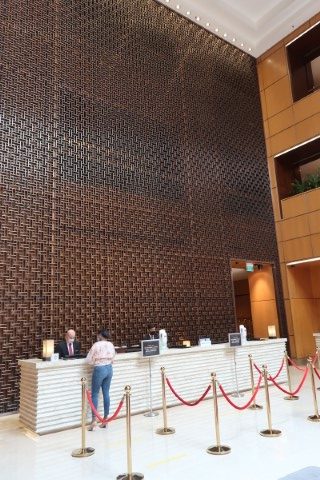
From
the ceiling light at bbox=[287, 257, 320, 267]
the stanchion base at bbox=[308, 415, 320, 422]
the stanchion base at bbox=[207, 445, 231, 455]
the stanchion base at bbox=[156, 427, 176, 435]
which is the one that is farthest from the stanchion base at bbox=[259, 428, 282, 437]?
the ceiling light at bbox=[287, 257, 320, 267]

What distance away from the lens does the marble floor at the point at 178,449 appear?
11.6 feet

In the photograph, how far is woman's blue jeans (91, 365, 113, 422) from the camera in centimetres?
516

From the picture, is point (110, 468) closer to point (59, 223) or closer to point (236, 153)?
point (59, 223)

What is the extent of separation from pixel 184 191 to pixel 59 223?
362 cm

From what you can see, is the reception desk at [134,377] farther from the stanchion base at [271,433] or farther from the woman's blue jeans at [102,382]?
the stanchion base at [271,433]

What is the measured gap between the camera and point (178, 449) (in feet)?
13.6

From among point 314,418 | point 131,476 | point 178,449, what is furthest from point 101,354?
point 314,418

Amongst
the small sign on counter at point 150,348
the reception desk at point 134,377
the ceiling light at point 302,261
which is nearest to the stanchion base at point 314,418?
the reception desk at point 134,377

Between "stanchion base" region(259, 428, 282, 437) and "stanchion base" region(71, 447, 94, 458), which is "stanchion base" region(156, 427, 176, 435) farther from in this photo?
"stanchion base" region(259, 428, 282, 437)

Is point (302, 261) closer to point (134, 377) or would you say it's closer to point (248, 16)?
point (134, 377)

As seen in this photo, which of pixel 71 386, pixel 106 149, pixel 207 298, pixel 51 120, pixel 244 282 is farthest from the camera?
pixel 244 282

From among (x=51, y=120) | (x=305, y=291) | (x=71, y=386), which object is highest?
(x=51, y=120)

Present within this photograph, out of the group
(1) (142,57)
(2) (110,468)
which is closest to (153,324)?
(2) (110,468)

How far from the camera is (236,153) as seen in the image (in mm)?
11398
